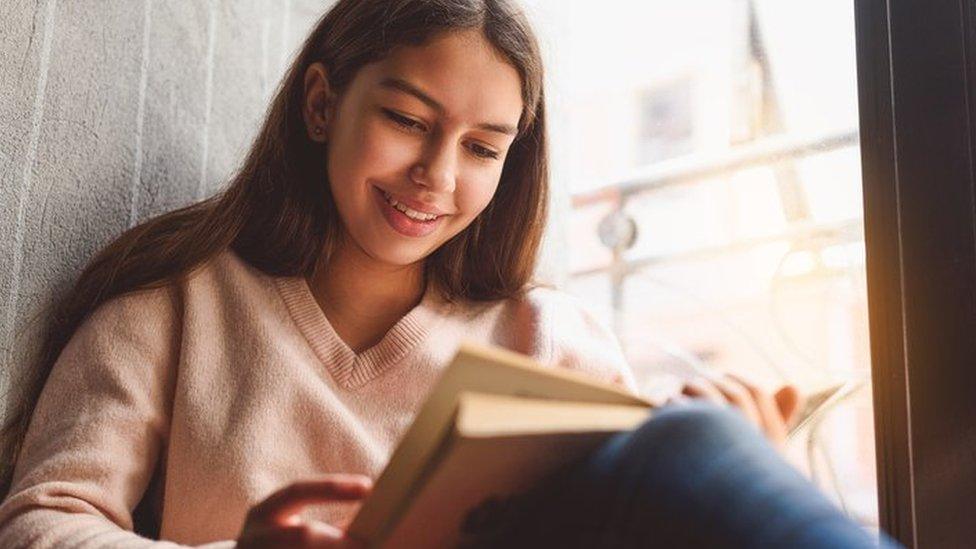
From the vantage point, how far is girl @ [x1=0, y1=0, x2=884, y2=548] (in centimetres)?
94

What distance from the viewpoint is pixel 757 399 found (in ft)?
2.65

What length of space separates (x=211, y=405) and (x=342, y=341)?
157mm

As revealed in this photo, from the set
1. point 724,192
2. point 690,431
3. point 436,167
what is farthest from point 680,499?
point 724,192

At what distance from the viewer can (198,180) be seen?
1258mm

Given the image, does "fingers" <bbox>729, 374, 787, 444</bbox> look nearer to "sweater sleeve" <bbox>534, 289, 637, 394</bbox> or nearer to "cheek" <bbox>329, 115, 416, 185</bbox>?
"sweater sleeve" <bbox>534, 289, 637, 394</bbox>

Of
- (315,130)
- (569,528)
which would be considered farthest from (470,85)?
(569,528)

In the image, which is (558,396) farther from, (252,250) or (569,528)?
(252,250)

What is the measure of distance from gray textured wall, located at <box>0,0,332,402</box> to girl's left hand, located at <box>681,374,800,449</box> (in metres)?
0.68

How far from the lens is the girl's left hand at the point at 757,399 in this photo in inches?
31.1

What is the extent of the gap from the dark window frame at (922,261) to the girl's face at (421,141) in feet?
1.30

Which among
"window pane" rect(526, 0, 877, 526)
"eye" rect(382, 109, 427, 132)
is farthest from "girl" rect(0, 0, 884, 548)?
"window pane" rect(526, 0, 877, 526)

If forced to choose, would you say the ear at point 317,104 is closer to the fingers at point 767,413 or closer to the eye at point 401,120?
the eye at point 401,120

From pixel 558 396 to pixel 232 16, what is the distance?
923mm

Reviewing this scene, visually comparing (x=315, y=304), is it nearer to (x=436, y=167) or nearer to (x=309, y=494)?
(x=436, y=167)
